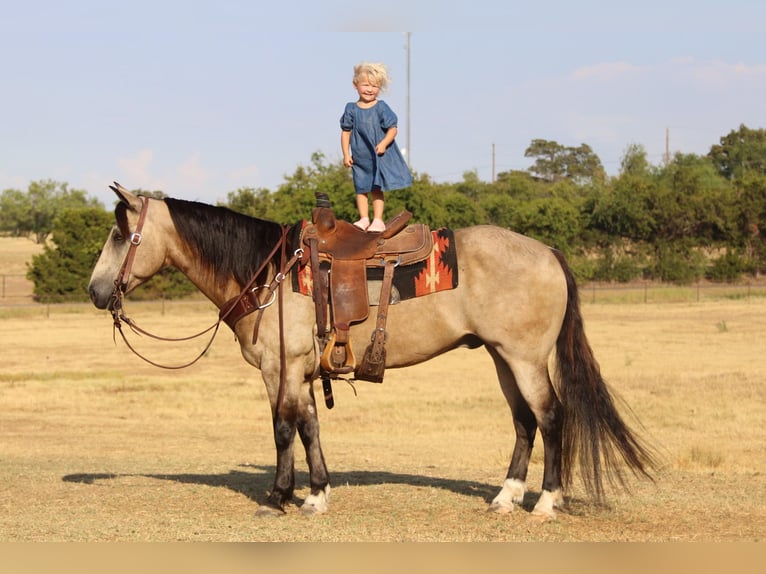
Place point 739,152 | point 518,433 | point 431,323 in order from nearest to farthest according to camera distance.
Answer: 1. point 431,323
2. point 518,433
3. point 739,152

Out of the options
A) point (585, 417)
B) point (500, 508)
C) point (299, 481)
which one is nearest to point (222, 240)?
point (299, 481)

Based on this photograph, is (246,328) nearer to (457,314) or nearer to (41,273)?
(457,314)

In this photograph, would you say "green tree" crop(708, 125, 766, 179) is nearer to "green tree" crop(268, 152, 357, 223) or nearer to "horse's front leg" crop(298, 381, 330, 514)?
"green tree" crop(268, 152, 357, 223)

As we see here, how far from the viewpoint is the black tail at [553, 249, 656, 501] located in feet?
28.1

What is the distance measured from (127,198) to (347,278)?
6.61 feet

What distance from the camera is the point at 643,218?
6538 cm

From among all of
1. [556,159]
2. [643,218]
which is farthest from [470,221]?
[556,159]

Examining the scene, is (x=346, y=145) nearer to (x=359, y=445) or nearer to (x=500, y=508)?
(x=500, y=508)

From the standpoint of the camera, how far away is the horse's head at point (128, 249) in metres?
8.62

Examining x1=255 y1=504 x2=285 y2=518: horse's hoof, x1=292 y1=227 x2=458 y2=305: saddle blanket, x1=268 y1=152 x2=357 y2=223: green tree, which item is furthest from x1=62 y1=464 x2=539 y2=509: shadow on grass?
x1=268 y1=152 x2=357 y2=223: green tree

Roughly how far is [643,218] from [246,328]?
59.7 metres

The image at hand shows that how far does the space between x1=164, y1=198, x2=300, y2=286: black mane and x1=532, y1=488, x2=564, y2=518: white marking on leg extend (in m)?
3.07

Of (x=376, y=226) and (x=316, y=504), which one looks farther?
(x=376, y=226)

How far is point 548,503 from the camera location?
8.48 m
